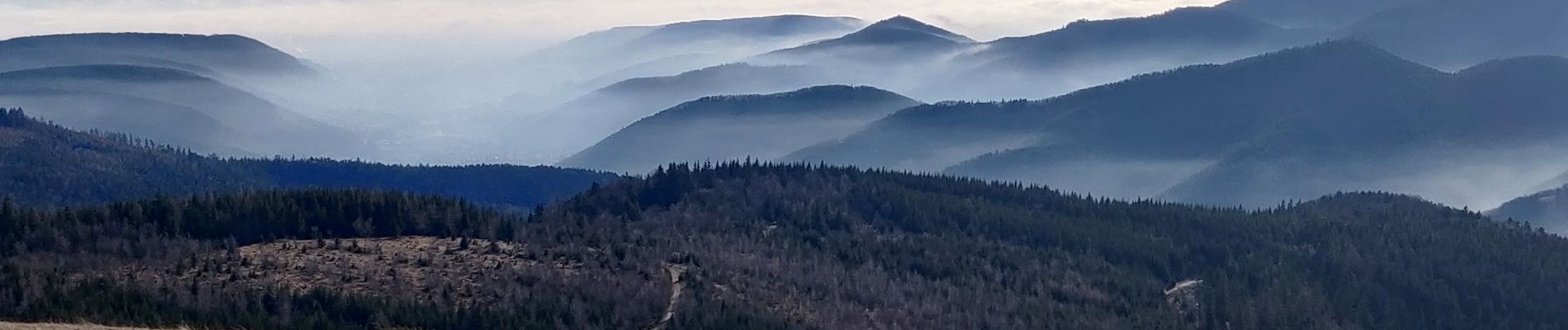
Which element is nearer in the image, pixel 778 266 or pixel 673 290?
pixel 673 290

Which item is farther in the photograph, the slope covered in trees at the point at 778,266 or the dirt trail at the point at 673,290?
the dirt trail at the point at 673,290

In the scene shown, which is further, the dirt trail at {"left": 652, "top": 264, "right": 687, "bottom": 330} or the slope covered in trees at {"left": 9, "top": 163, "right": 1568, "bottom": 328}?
the dirt trail at {"left": 652, "top": 264, "right": 687, "bottom": 330}

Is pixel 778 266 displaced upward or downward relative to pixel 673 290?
upward
